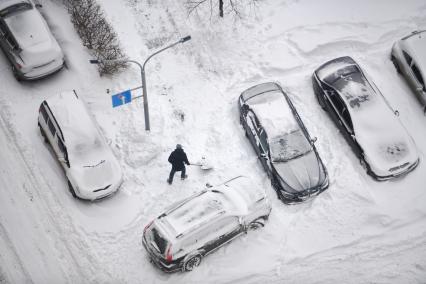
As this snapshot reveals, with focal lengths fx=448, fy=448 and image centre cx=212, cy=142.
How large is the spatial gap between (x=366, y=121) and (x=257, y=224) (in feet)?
17.1

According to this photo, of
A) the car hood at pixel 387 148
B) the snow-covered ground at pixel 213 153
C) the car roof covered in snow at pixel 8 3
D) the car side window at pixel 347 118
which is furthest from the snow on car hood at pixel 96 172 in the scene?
the car hood at pixel 387 148

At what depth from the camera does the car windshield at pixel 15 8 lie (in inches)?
631

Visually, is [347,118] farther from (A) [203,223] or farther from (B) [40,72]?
(B) [40,72]

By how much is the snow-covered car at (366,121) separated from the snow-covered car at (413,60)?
1.66 metres

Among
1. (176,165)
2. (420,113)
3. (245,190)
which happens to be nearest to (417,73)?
(420,113)

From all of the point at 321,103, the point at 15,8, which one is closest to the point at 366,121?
the point at 321,103

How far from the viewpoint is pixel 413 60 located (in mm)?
16312

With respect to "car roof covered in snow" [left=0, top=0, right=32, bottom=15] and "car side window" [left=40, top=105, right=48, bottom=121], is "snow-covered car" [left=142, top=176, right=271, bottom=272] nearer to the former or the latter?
"car side window" [left=40, top=105, right=48, bottom=121]

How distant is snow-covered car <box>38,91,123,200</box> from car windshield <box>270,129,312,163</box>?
501cm

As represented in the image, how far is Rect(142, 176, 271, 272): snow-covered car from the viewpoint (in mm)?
12258

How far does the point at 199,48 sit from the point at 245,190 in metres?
6.66

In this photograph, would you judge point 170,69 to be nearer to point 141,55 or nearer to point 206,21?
point 141,55

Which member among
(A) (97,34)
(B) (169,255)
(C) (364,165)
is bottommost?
(C) (364,165)

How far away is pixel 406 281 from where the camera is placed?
1302 centimetres
